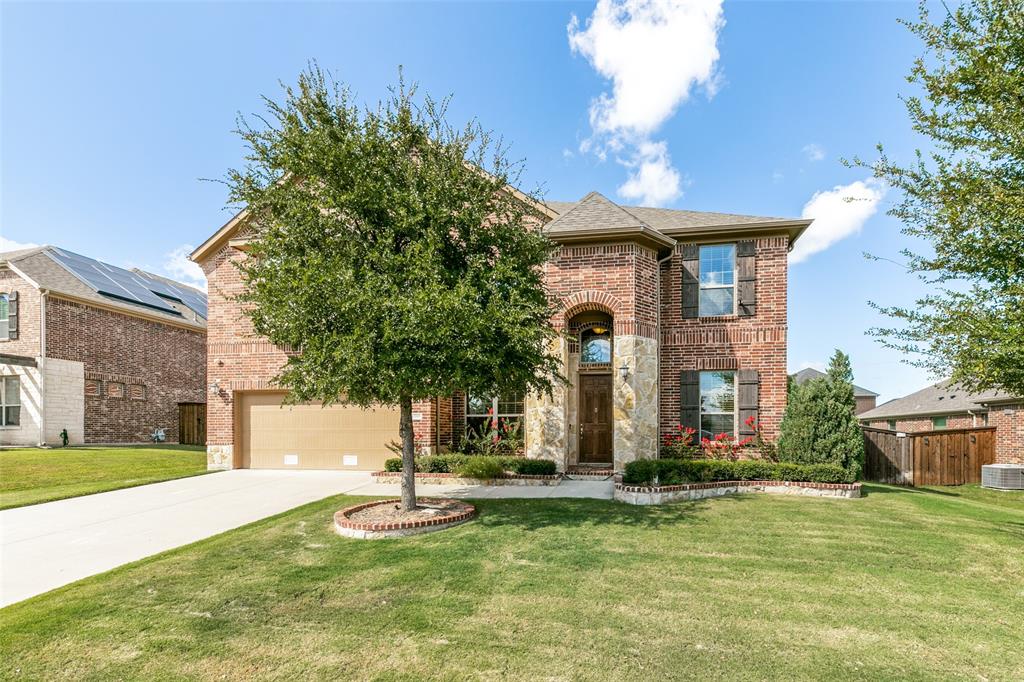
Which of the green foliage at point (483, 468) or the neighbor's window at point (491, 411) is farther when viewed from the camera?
the neighbor's window at point (491, 411)

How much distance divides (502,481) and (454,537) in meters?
3.96

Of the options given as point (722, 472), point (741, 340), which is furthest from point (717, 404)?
point (722, 472)

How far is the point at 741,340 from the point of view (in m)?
12.2

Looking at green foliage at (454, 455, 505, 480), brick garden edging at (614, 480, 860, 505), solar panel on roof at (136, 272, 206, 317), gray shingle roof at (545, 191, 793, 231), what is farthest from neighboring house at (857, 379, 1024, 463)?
solar panel on roof at (136, 272, 206, 317)

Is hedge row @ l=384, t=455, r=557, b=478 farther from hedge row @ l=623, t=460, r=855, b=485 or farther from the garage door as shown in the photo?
the garage door

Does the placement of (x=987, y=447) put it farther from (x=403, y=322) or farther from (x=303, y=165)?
(x=303, y=165)

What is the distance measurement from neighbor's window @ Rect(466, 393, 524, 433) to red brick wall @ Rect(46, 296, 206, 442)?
1521 centimetres

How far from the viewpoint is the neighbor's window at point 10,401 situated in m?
17.1

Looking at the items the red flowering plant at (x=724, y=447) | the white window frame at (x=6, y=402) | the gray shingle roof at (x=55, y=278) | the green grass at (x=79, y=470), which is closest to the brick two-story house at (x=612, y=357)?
the red flowering plant at (x=724, y=447)

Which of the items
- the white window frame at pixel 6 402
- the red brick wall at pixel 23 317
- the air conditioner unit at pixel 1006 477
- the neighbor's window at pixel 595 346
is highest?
the red brick wall at pixel 23 317

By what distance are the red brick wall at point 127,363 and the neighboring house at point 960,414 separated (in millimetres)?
24384

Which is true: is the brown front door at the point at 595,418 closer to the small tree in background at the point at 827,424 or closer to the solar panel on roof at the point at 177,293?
the small tree in background at the point at 827,424

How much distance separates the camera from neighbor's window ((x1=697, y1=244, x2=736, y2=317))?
12.4m

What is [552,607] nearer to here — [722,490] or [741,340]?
[722,490]
